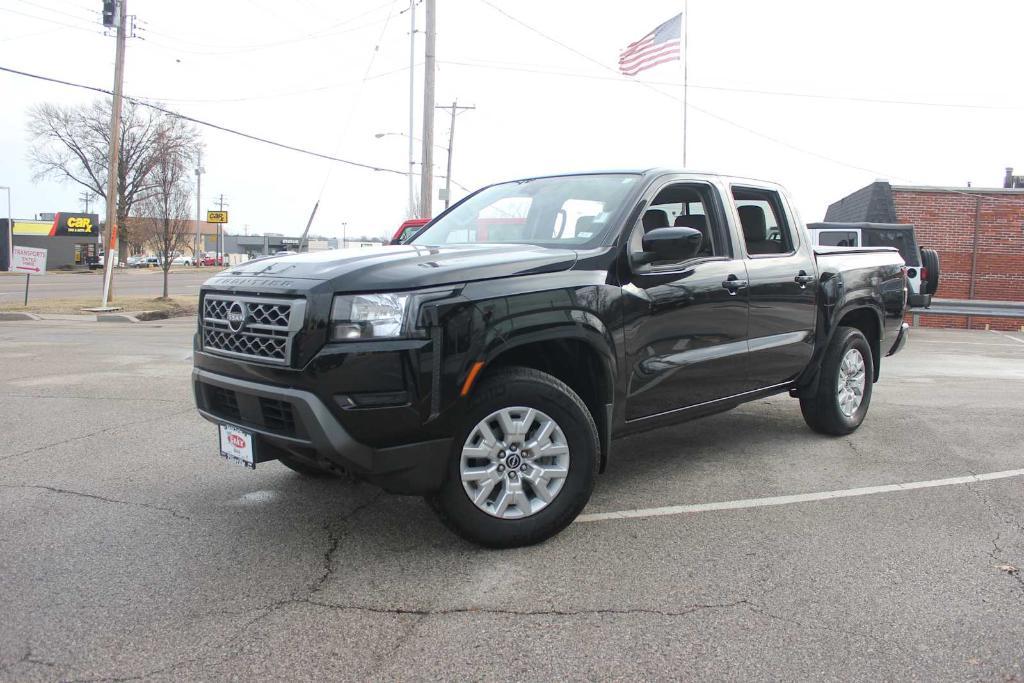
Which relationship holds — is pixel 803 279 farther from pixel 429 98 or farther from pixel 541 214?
pixel 429 98

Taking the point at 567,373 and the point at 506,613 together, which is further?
the point at 567,373

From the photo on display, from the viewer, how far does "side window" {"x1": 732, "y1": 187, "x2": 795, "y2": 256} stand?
529 cm

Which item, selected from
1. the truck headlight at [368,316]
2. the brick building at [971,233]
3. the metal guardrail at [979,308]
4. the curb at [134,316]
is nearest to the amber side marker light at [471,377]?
the truck headlight at [368,316]

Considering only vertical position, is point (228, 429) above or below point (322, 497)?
above

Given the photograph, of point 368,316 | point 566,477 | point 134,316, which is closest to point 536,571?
point 566,477

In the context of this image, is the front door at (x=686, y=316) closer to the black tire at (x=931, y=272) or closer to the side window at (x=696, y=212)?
the side window at (x=696, y=212)

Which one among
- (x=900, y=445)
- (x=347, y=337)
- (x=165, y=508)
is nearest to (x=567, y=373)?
(x=347, y=337)

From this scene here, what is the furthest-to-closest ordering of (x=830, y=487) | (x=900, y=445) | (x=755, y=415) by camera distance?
(x=755, y=415), (x=900, y=445), (x=830, y=487)

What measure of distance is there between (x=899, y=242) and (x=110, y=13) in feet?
65.5

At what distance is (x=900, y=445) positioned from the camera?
233 inches

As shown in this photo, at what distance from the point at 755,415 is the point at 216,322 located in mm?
4943

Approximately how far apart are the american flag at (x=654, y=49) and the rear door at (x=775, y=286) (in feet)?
54.9

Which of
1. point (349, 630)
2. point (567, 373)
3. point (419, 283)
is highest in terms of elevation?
point (419, 283)

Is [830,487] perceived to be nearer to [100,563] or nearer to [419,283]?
[419,283]
